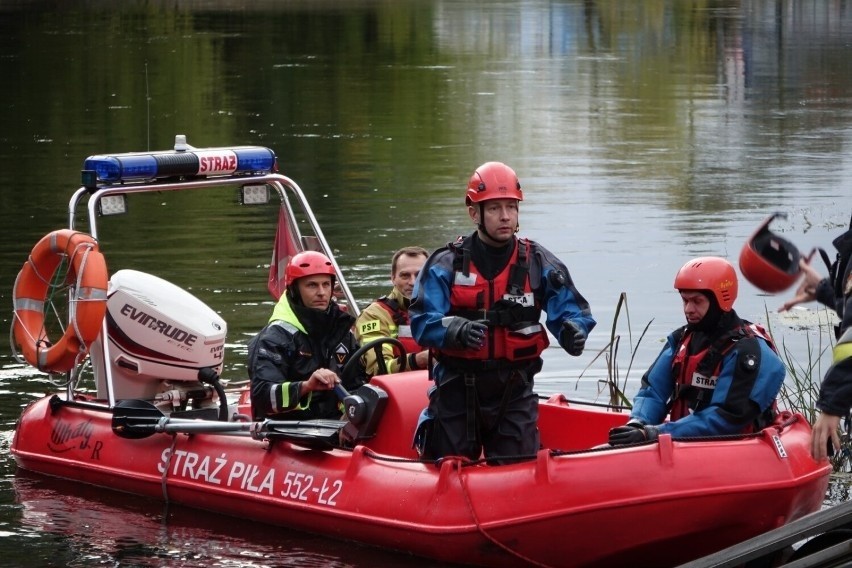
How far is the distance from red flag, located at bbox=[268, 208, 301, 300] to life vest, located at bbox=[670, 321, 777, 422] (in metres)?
3.08

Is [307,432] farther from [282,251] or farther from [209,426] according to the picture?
[282,251]

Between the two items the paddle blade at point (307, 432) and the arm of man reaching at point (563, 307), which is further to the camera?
the paddle blade at point (307, 432)

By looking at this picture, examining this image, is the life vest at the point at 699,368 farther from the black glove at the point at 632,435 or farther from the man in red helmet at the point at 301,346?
the man in red helmet at the point at 301,346

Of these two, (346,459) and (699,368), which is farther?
(346,459)

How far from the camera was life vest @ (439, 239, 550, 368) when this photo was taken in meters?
7.27

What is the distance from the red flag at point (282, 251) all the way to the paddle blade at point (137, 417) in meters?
1.45

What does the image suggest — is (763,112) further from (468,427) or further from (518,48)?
(468,427)

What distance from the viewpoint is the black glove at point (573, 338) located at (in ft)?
23.3

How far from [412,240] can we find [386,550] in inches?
343

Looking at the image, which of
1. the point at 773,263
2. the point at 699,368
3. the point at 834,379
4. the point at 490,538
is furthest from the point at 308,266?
the point at 834,379

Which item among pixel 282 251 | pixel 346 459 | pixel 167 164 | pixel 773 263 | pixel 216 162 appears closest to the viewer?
pixel 773 263

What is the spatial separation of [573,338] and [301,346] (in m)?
1.72

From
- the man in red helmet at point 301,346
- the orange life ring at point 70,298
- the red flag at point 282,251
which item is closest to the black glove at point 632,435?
the man in red helmet at point 301,346

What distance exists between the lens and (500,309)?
286 inches
